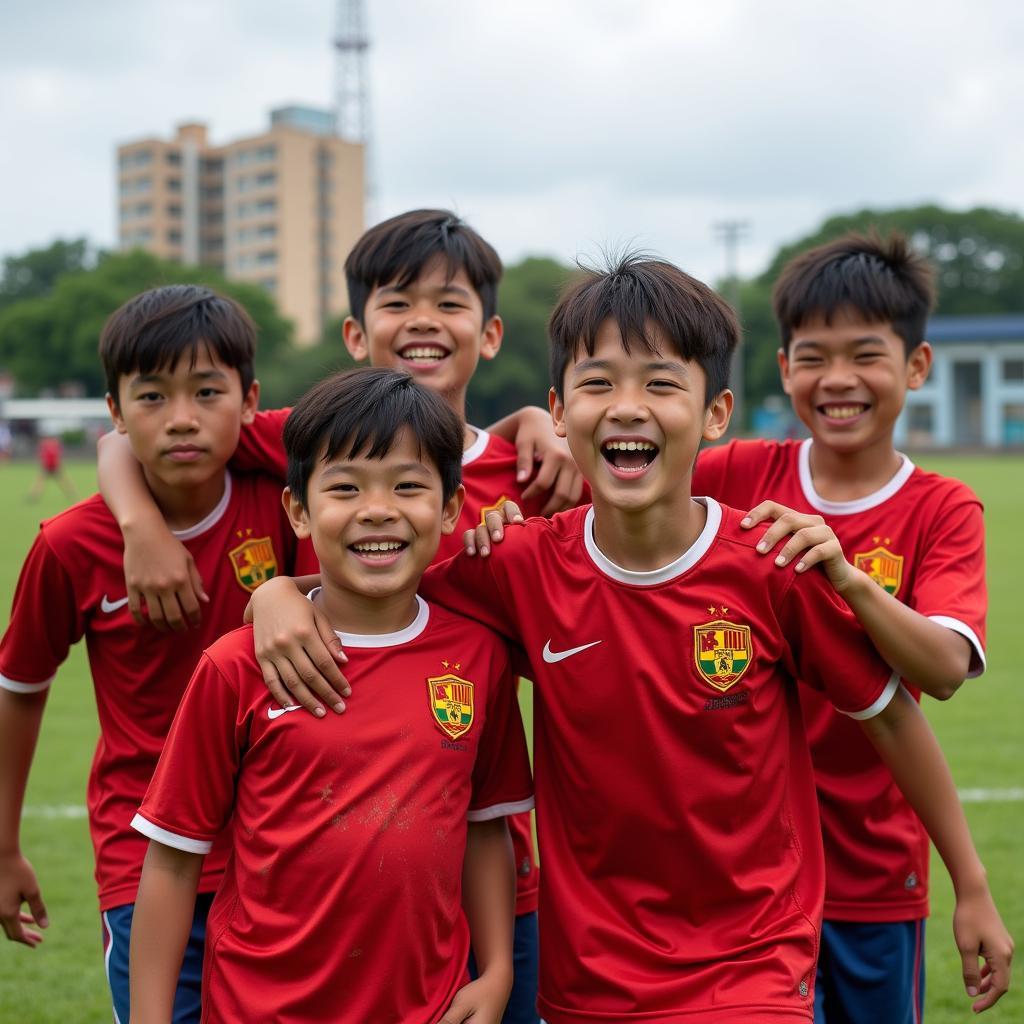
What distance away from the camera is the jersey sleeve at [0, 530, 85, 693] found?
293cm

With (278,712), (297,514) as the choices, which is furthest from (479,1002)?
(297,514)

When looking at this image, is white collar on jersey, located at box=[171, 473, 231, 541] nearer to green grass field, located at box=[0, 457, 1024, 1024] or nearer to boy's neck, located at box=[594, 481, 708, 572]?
boy's neck, located at box=[594, 481, 708, 572]

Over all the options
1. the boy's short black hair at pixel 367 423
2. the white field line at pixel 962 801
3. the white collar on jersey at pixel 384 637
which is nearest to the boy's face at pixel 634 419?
the boy's short black hair at pixel 367 423

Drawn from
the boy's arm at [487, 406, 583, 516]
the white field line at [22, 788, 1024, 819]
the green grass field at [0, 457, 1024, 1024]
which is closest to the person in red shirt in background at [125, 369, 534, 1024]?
the boy's arm at [487, 406, 583, 516]

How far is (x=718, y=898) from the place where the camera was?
7.51ft

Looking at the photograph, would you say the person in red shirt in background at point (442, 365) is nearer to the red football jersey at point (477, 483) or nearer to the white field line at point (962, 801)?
the red football jersey at point (477, 483)

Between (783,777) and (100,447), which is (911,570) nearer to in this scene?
(783,777)

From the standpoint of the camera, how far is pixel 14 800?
303cm

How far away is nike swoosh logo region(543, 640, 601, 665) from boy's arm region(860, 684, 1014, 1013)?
54cm

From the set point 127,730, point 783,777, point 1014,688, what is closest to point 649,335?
point 783,777

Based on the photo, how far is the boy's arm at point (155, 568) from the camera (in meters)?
2.81

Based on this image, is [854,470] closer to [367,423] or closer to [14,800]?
[367,423]

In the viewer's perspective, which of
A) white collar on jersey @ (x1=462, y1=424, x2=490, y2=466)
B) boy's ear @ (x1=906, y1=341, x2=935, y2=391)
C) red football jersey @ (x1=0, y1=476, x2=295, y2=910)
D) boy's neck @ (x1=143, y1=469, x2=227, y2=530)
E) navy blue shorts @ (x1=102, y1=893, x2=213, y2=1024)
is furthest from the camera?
boy's ear @ (x1=906, y1=341, x2=935, y2=391)

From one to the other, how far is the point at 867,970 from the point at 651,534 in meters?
1.28
